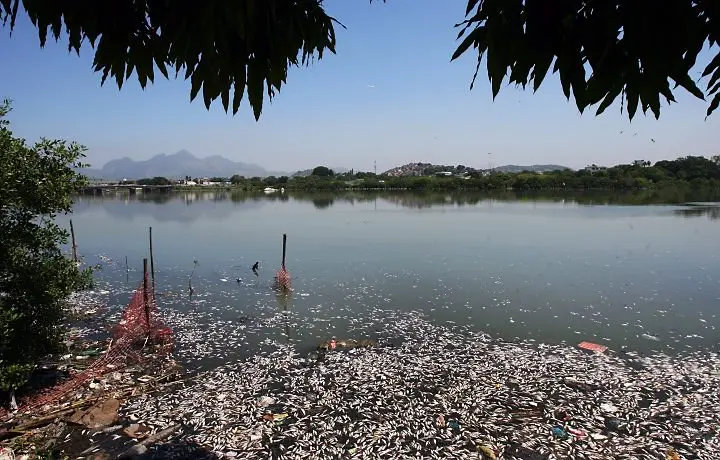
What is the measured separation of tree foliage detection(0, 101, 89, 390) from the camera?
9125 mm

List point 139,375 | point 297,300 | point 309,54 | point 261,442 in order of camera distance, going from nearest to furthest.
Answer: point 309,54
point 261,442
point 139,375
point 297,300

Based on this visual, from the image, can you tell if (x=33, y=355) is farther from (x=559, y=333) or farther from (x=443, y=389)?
(x=559, y=333)

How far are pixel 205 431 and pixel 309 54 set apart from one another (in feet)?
29.4

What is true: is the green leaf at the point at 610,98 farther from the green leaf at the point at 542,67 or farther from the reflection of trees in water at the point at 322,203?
the reflection of trees in water at the point at 322,203

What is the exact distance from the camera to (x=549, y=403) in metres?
10.1

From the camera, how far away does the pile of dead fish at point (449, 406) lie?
335 inches

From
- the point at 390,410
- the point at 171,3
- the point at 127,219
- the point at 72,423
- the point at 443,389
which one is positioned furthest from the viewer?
the point at 127,219

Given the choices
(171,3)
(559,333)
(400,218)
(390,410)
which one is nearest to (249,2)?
(171,3)

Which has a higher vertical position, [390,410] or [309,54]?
[309,54]

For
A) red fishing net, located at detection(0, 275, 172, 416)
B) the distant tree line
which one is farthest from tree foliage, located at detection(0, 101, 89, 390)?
the distant tree line

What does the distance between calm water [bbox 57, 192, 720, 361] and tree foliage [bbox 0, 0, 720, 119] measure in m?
12.7

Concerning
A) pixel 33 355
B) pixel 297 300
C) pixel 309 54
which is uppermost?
pixel 309 54

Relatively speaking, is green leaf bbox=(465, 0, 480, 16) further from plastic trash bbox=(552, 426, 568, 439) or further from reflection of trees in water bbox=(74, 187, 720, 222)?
reflection of trees in water bbox=(74, 187, 720, 222)

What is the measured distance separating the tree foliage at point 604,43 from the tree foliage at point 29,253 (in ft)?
34.9
